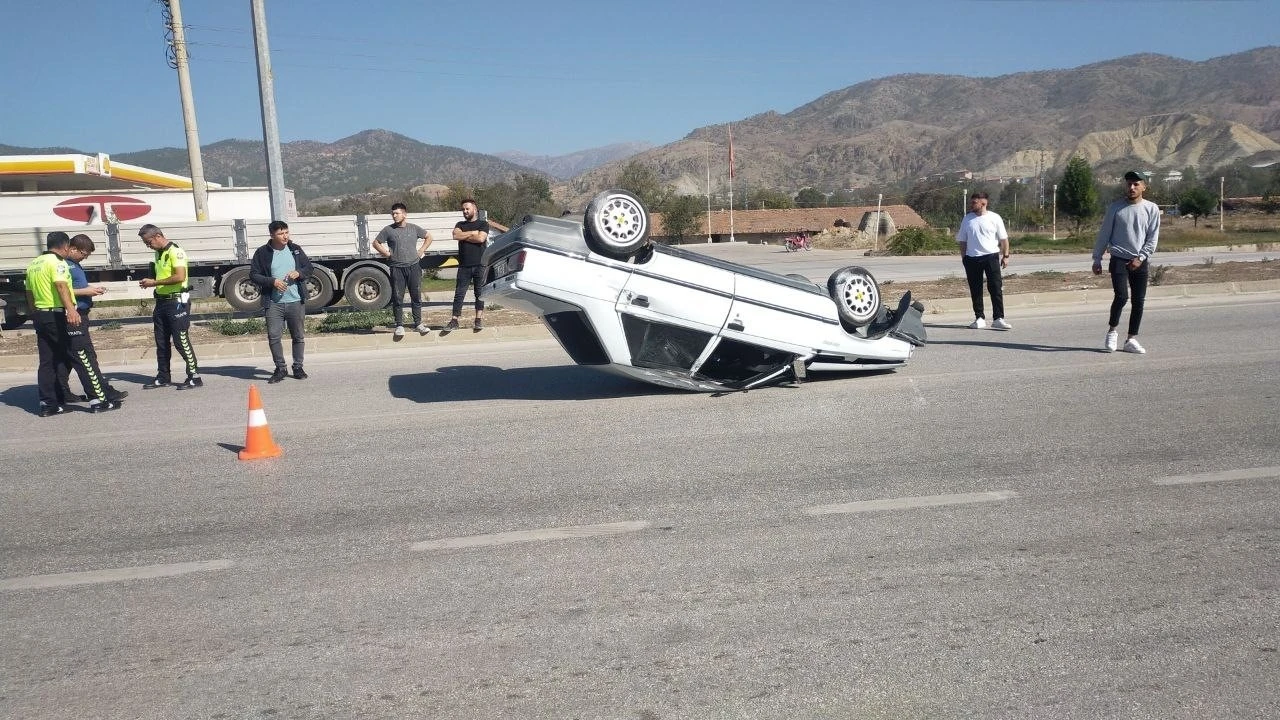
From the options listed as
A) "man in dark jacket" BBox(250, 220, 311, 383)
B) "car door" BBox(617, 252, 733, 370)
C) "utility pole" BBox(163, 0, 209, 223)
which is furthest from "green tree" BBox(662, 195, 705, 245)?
"car door" BBox(617, 252, 733, 370)

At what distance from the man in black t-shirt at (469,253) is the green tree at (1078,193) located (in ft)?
→ 176

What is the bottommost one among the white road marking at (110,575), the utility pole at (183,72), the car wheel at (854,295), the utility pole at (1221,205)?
the white road marking at (110,575)

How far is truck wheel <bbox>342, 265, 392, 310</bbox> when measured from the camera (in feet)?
65.7

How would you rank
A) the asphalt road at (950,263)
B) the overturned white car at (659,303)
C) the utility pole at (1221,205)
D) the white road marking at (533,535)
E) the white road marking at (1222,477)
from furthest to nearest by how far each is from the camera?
the utility pole at (1221,205) → the asphalt road at (950,263) → the overturned white car at (659,303) → the white road marking at (1222,477) → the white road marking at (533,535)

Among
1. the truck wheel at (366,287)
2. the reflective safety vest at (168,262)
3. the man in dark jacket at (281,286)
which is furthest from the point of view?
the truck wheel at (366,287)

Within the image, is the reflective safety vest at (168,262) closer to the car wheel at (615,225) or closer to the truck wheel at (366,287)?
the car wheel at (615,225)

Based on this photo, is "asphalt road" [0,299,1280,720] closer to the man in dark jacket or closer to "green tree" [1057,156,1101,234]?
the man in dark jacket

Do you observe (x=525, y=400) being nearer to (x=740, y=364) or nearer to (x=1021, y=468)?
(x=740, y=364)

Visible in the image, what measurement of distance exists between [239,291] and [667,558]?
17.6m

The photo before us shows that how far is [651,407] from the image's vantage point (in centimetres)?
827

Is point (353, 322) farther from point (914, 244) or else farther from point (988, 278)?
point (914, 244)

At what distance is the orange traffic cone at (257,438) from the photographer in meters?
7.04

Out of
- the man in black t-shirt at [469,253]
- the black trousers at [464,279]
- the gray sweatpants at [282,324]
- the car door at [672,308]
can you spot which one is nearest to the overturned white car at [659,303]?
the car door at [672,308]

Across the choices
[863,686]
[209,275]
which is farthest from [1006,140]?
[863,686]
